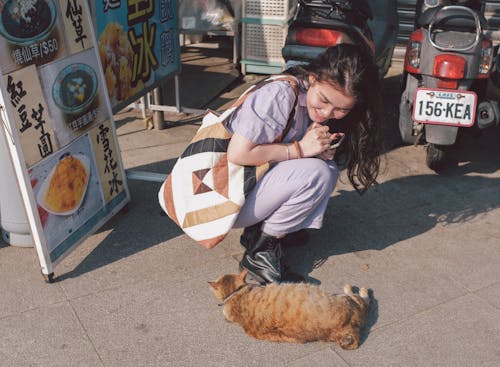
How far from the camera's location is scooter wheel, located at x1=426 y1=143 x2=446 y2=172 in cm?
423

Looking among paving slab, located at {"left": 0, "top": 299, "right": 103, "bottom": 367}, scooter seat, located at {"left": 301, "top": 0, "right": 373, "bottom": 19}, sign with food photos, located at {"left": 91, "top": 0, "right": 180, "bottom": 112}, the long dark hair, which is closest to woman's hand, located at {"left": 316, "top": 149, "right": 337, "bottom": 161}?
the long dark hair

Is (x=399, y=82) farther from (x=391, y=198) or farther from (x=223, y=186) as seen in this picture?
(x=223, y=186)

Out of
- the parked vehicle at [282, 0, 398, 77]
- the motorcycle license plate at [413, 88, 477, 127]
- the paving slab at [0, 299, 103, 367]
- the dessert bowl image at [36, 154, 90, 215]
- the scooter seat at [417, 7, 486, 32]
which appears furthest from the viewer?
the parked vehicle at [282, 0, 398, 77]

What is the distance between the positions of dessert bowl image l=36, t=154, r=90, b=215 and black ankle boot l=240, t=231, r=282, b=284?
3.35 feet

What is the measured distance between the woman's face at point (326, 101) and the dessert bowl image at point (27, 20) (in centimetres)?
138

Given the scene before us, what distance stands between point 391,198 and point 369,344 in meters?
1.61

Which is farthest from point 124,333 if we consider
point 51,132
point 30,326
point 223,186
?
point 51,132

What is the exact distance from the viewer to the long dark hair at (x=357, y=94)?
251 cm

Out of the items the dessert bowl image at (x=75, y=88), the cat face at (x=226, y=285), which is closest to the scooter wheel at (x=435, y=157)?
the cat face at (x=226, y=285)

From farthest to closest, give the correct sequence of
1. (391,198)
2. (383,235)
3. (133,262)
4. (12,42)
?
(391,198) < (383,235) < (133,262) < (12,42)

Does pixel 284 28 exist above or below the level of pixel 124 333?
above

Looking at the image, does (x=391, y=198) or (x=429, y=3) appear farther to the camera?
(x=429, y=3)

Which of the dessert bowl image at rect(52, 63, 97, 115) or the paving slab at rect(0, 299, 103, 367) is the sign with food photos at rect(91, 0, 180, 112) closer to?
the dessert bowl image at rect(52, 63, 97, 115)

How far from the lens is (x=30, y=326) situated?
268 centimetres
